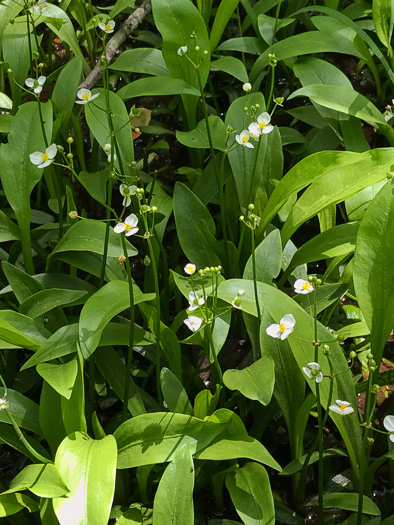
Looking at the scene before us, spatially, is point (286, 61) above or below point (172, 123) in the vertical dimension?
above

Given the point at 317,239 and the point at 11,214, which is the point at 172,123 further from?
the point at 317,239

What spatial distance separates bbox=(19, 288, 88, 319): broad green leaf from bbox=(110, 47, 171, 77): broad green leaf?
969 millimetres

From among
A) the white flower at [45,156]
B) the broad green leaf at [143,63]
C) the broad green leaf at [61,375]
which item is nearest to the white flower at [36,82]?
the white flower at [45,156]

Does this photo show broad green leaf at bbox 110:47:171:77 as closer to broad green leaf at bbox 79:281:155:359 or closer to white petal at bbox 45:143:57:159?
white petal at bbox 45:143:57:159

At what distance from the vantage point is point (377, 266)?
1.49 metres

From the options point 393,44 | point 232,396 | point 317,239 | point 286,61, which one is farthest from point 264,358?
point 393,44

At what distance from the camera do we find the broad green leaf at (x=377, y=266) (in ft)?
4.85

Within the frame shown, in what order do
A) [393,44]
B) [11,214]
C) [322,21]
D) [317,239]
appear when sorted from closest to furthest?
[317,239]
[11,214]
[322,21]
[393,44]

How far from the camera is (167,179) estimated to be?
2.33 meters

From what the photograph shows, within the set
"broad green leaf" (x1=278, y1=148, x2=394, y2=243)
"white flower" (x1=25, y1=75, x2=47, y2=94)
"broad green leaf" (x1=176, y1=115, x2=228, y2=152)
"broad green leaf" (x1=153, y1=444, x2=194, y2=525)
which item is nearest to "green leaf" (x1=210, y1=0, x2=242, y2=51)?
"broad green leaf" (x1=176, y1=115, x2=228, y2=152)

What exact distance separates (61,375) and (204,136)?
0.96 meters

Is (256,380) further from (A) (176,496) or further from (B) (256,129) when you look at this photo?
(B) (256,129)

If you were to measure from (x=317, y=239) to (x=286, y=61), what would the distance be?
882 mm

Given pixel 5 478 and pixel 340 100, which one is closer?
pixel 5 478
